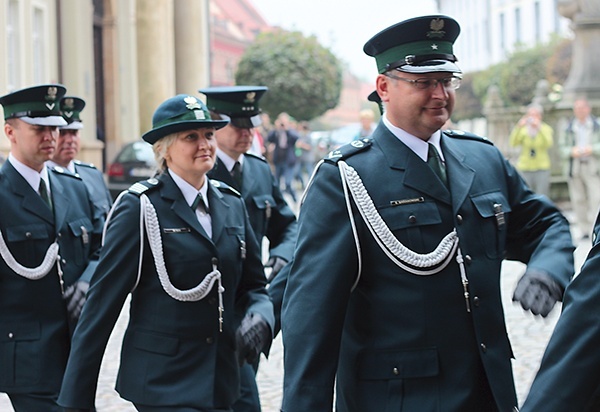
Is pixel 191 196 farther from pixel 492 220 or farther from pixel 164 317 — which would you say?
pixel 492 220

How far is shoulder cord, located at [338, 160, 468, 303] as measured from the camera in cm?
408

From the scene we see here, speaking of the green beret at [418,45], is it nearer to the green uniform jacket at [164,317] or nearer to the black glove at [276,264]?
the green uniform jacket at [164,317]

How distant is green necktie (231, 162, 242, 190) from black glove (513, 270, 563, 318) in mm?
3105

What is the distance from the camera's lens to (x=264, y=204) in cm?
698

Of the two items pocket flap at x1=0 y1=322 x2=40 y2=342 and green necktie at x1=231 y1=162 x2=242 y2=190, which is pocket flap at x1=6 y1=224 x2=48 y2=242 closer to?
pocket flap at x1=0 y1=322 x2=40 y2=342

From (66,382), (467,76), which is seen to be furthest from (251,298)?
(467,76)

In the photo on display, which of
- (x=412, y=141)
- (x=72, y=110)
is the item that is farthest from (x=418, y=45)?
(x=72, y=110)

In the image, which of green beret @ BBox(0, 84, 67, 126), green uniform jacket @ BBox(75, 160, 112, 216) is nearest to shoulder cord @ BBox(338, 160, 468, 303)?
green beret @ BBox(0, 84, 67, 126)

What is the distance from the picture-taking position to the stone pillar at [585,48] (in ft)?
71.5

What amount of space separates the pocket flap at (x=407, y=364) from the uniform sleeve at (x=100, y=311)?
148 centimetres

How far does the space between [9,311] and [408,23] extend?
278 centimetres

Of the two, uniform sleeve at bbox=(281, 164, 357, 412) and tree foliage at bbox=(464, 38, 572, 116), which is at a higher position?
tree foliage at bbox=(464, 38, 572, 116)

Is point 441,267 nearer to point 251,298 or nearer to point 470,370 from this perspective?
point 470,370

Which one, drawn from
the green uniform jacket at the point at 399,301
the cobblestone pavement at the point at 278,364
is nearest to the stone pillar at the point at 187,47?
the cobblestone pavement at the point at 278,364
